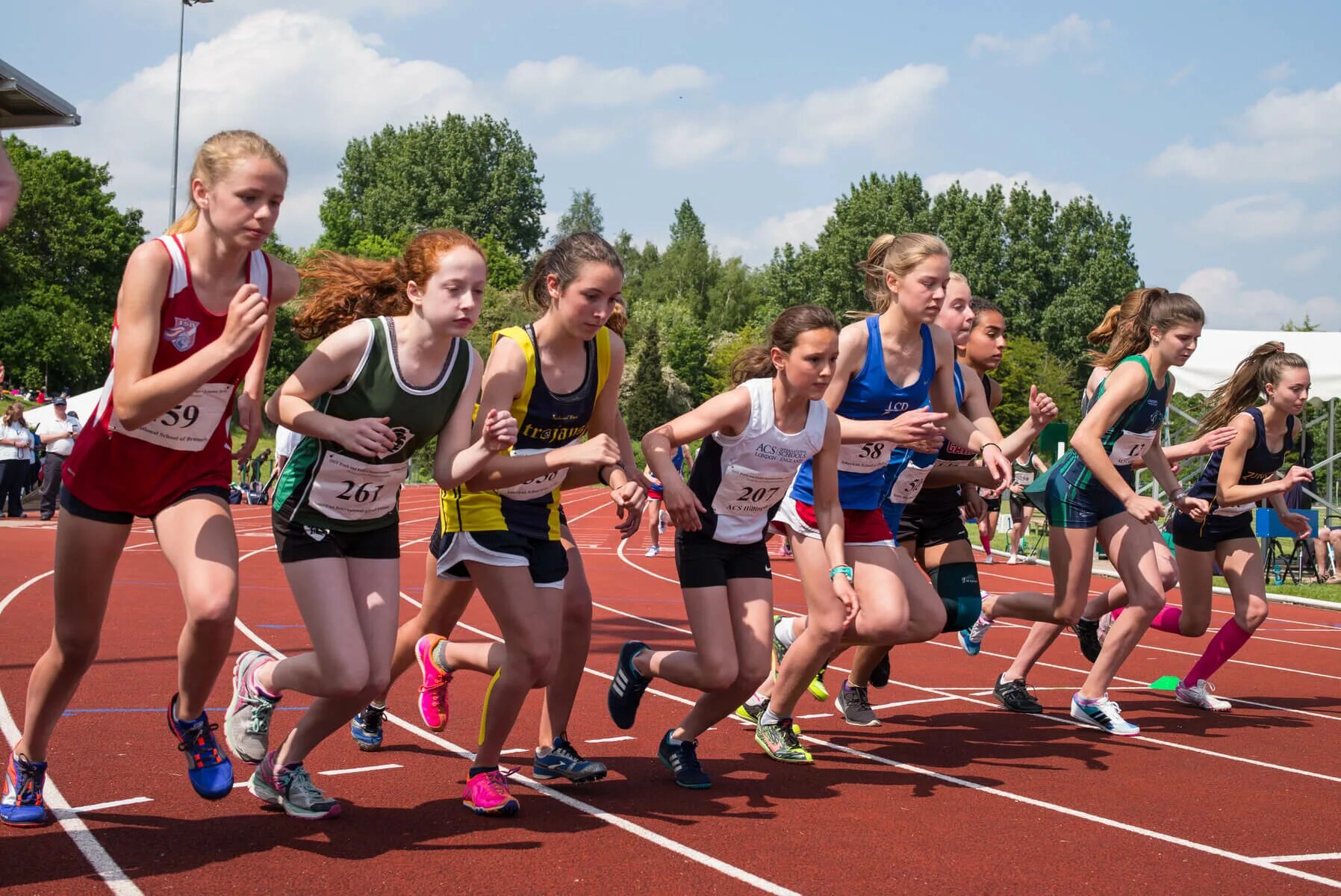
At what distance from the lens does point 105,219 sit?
55.0m

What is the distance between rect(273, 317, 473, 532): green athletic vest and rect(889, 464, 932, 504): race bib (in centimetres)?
258

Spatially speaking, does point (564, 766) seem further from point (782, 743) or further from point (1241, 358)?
point (1241, 358)

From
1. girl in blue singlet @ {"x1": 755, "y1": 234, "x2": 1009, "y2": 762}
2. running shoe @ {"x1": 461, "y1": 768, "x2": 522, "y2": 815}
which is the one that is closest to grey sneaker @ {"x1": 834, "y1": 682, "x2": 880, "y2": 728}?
girl in blue singlet @ {"x1": 755, "y1": 234, "x2": 1009, "y2": 762}

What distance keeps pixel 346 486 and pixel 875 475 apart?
246 centimetres

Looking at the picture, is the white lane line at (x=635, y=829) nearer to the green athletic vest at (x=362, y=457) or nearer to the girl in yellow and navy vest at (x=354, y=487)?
the girl in yellow and navy vest at (x=354, y=487)

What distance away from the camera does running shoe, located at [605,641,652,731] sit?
504 cm

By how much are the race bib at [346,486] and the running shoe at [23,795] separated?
45.0 inches

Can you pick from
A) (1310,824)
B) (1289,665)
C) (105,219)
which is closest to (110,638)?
(1310,824)

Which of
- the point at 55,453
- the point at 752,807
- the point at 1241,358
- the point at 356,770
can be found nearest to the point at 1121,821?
the point at 752,807

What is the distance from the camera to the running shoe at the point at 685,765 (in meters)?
4.80

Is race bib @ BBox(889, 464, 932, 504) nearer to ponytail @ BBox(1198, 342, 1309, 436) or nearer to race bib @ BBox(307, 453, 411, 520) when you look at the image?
ponytail @ BBox(1198, 342, 1309, 436)

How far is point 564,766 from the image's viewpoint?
466 centimetres

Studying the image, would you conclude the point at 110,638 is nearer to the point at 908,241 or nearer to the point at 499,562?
the point at 499,562

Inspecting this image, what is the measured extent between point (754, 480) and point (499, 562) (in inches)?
43.5
